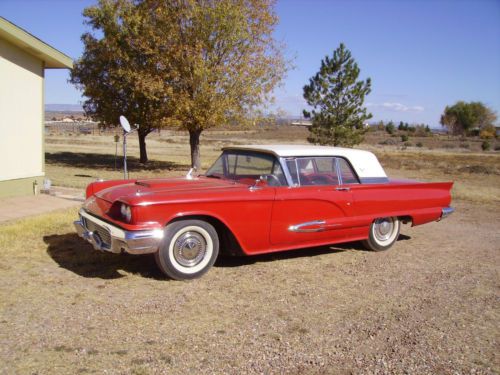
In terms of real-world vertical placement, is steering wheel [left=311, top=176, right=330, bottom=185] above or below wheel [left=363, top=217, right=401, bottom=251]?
above

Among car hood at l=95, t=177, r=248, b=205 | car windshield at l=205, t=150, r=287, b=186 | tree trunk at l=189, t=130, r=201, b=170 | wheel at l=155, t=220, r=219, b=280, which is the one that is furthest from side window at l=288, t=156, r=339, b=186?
tree trunk at l=189, t=130, r=201, b=170

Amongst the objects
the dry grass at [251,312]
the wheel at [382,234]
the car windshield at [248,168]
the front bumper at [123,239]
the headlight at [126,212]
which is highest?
the car windshield at [248,168]

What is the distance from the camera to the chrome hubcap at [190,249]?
4809 mm

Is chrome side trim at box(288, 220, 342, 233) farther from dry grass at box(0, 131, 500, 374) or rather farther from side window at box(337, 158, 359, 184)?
side window at box(337, 158, 359, 184)

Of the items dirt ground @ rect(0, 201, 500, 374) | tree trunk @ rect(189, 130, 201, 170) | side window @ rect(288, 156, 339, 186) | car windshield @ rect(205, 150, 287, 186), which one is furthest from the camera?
tree trunk @ rect(189, 130, 201, 170)

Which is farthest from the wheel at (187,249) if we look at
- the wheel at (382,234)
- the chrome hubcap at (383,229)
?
the chrome hubcap at (383,229)

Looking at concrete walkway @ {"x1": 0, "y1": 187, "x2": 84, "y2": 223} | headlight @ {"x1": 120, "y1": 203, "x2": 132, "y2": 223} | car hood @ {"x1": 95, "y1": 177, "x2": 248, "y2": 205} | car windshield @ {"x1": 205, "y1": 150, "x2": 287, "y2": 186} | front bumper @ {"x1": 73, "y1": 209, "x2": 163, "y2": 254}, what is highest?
car windshield @ {"x1": 205, "y1": 150, "x2": 287, "y2": 186}

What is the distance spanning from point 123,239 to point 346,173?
3027 millimetres

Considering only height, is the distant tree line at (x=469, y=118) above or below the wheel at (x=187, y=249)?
above

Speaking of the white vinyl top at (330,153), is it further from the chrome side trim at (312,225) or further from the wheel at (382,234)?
the chrome side trim at (312,225)

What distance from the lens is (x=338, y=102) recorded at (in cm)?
2462

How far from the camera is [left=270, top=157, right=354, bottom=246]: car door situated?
5.39m

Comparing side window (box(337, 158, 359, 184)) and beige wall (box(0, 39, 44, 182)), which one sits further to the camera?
beige wall (box(0, 39, 44, 182))

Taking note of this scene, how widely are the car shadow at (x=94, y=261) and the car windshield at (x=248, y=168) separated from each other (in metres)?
1.39
